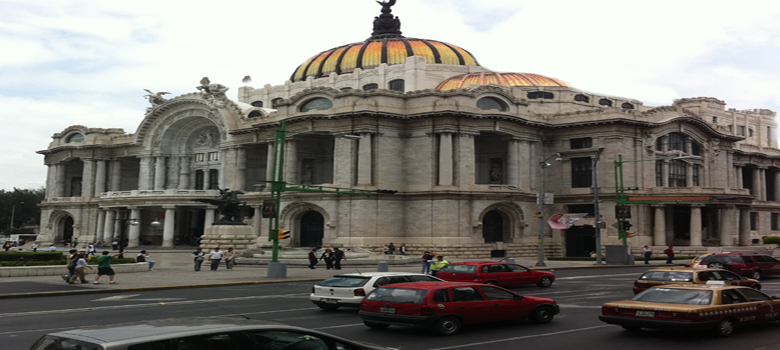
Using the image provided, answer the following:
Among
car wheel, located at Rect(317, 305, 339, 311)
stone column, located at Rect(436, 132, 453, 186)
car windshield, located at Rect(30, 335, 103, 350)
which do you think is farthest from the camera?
stone column, located at Rect(436, 132, 453, 186)

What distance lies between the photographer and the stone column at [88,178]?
76.7 m

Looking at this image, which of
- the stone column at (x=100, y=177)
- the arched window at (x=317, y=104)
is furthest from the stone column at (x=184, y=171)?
the arched window at (x=317, y=104)

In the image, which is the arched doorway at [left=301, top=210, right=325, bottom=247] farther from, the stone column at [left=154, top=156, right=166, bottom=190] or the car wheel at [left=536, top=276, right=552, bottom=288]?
the car wheel at [left=536, top=276, right=552, bottom=288]

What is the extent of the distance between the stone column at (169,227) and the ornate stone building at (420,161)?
137 mm

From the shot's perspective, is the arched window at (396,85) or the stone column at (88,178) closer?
the arched window at (396,85)

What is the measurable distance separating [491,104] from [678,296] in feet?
145

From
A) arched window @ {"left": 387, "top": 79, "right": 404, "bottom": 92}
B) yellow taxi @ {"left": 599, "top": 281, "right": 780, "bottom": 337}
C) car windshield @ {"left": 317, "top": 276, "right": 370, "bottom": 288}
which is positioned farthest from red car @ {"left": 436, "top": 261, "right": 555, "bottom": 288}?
arched window @ {"left": 387, "top": 79, "right": 404, "bottom": 92}

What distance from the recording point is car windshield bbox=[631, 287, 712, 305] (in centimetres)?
1422

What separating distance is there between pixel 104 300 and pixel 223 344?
730 inches

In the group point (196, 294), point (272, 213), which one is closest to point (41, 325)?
point (196, 294)

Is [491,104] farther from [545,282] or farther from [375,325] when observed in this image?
[375,325]

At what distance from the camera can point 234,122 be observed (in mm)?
67125

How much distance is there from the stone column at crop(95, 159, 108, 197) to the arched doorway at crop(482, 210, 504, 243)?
45075mm

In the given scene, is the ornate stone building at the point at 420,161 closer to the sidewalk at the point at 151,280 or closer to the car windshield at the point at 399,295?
the sidewalk at the point at 151,280
